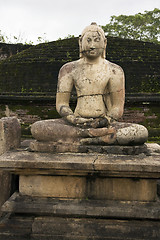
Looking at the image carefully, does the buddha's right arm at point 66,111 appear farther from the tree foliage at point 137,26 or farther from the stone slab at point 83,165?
the tree foliage at point 137,26

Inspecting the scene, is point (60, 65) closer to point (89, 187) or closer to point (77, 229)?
point (89, 187)

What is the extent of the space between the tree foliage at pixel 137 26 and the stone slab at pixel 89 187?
18634mm

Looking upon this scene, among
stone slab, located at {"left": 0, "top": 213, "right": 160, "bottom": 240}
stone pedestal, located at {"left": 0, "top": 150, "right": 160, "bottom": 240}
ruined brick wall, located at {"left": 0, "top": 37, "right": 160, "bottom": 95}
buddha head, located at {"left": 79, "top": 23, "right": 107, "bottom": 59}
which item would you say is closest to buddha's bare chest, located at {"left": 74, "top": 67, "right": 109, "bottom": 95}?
buddha head, located at {"left": 79, "top": 23, "right": 107, "bottom": 59}

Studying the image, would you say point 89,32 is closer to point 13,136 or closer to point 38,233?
point 13,136

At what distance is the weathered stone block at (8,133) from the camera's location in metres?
2.82

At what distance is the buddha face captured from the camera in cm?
306

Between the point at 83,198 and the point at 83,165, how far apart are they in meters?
0.41

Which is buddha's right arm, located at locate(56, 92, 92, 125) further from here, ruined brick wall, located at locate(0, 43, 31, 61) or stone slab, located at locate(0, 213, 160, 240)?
ruined brick wall, located at locate(0, 43, 31, 61)

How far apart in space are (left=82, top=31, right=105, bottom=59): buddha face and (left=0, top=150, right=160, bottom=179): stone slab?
1.33 metres

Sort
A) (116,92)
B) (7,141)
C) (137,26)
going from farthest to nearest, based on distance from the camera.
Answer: (137,26) < (116,92) < (7,141)

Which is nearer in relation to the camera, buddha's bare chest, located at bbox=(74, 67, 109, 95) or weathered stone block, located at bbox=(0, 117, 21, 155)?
weathered stone block, located at bbox=(0, 117, 21, 155)

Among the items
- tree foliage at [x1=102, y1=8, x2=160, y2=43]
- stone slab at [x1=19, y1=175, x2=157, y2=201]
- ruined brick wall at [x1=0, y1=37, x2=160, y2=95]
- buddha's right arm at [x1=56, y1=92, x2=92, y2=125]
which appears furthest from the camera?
tree foliage at [x1=102, y1=8, x2=160, y2=43]

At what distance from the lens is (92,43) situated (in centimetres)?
306

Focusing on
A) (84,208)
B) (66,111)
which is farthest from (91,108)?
(84,208)
